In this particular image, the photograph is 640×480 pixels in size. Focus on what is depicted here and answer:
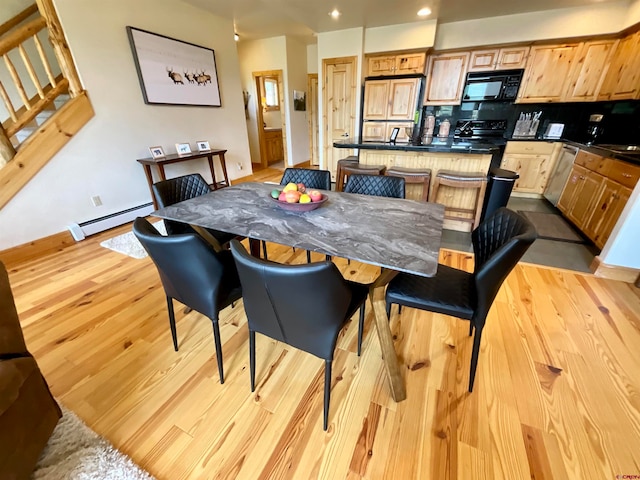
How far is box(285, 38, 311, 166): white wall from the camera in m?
5.72

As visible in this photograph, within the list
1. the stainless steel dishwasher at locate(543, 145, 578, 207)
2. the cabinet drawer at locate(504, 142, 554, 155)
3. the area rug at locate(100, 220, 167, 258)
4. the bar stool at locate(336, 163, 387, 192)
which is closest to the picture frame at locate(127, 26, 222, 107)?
the area rug at locate(100, 220, 167, 258)

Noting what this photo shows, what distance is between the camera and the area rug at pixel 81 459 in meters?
1.02

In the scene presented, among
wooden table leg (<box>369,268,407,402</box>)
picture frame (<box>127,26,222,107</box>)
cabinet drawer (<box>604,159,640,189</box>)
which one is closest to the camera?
wooden table leg (<box>369,268,407,402</box>)

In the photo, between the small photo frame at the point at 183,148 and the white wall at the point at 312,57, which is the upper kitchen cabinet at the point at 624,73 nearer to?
the white wall at the point at 312,57

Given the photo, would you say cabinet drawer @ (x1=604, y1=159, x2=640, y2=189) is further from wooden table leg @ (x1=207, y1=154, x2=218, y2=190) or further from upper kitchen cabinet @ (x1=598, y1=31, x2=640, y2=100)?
wooden table leg @ (x1=207, y1=154, x2=218, y2=190)

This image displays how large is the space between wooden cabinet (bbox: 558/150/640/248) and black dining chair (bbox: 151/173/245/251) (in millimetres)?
3371

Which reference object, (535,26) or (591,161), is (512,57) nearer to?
(535,26)

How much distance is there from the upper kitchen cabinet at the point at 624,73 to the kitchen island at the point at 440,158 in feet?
7.05

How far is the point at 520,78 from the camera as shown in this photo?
4.13 m

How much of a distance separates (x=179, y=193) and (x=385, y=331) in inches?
68.9

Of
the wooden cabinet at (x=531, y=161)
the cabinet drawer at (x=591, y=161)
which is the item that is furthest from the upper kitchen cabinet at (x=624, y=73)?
the cabinet drawer at (x=591, y=161)

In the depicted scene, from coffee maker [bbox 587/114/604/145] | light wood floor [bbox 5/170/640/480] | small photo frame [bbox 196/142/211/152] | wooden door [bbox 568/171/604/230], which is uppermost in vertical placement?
coffee maker [bbox 587/114/604/145]

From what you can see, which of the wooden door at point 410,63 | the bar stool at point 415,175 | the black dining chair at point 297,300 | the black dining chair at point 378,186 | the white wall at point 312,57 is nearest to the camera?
the black dining chair at point 297,300

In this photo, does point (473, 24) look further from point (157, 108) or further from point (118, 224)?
point (118, 224)
